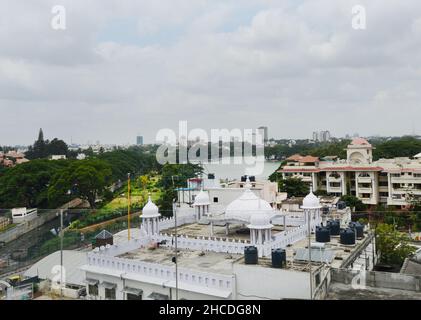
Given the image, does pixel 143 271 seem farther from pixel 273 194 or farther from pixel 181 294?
pixel 273 194

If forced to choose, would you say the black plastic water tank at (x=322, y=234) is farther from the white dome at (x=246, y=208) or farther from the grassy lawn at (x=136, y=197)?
the grassy lawn at (x=136, y=197)

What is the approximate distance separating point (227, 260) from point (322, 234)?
4.08 metres

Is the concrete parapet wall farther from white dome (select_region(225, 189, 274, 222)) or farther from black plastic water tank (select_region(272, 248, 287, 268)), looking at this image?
white dome (select_region(225, 189, 274, 222))

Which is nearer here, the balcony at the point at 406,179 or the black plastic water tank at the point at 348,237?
the black plastic water tank at the point at 348,237

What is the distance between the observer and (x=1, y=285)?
1571 centimetres

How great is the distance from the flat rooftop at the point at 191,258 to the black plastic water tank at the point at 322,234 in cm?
341

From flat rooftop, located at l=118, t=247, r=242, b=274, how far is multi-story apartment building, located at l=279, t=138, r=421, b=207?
24749 mm

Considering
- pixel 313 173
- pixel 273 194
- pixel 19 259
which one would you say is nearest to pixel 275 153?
pixel 313 173

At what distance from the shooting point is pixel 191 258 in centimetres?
1513

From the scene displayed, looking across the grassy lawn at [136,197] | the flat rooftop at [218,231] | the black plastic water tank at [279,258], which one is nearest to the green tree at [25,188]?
the grassy lawn at [136,197]

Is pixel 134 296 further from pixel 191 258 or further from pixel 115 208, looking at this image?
pixel 115 208

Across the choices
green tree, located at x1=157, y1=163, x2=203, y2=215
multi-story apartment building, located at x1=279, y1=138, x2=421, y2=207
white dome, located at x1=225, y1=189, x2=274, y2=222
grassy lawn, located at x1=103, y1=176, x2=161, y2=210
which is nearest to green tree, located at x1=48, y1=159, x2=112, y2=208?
grassy lawn, located at x1=103, y1=176, x2=161, y2=210

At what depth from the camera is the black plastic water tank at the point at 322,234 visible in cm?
1620

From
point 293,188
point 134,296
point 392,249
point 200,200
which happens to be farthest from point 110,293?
point 293,188
